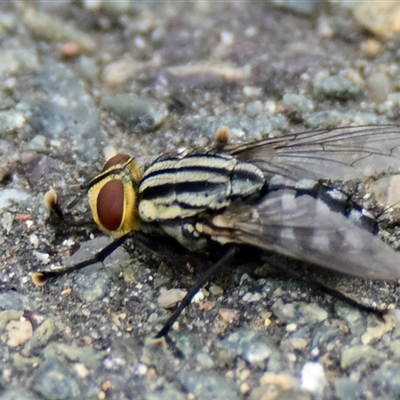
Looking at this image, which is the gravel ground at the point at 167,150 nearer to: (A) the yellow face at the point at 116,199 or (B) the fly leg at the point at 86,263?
(B) the fly leg at the point at 86,263

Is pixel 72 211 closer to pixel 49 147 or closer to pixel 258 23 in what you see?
pixel 49 147

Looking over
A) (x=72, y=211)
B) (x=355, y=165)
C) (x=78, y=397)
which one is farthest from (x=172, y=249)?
(x=355, y=165)

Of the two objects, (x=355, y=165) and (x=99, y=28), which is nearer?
(x=355, y=165)

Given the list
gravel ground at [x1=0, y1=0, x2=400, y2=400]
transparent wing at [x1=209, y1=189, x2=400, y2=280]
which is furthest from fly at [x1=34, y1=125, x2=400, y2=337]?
gravel ground at [x1=0, y1=0, x2=400, y2=400]

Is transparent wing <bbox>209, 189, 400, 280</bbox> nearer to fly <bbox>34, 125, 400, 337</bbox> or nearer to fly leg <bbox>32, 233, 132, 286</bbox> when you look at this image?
fly <bbox>34, 125, 400, 337</bbox>

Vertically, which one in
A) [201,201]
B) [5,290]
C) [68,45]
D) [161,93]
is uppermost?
[68,45]

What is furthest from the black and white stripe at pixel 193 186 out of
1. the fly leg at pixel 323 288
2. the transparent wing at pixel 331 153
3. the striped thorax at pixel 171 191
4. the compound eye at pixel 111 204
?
the fly leg at pixel 323 288

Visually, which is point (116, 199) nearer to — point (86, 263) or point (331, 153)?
point (86, 263)

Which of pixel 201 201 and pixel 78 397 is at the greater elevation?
pixel 201 201
